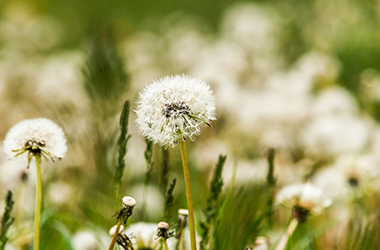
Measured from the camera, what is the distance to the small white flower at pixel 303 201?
3.79 ft

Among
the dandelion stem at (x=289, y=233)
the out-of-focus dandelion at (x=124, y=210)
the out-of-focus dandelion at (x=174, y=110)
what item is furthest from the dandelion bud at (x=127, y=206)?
the dandelion stem at (x=289, y=233)

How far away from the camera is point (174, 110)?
86 cm

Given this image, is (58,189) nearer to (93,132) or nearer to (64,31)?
(93,132)

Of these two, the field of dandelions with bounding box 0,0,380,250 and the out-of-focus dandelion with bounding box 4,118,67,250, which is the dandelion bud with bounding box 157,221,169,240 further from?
the out-of-focus dandelion with bounding box 4,118,67,250

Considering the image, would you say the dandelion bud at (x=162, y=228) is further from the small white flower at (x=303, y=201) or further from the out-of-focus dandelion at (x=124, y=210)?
the small white flower at (x=303, y=201)

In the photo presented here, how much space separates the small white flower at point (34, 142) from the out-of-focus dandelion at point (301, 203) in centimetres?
68

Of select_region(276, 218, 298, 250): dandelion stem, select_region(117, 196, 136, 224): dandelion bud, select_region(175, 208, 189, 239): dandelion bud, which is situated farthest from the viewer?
select_region(276, 218, 298, 250): dandelion stem

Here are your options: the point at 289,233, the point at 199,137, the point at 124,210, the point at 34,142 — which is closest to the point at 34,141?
the point at 34,142

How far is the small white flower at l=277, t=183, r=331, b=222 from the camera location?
1.16 meters

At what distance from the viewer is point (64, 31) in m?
7.82

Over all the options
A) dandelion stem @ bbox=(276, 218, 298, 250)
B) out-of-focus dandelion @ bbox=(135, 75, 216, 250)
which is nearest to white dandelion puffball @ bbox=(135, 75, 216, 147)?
out-of-focus dandelion @ bbox=(135, 75, 216, 250)

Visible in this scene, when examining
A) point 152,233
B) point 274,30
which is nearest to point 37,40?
point 274,30

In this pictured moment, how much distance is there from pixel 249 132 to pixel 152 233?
6.20ft

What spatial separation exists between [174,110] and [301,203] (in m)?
0.55
